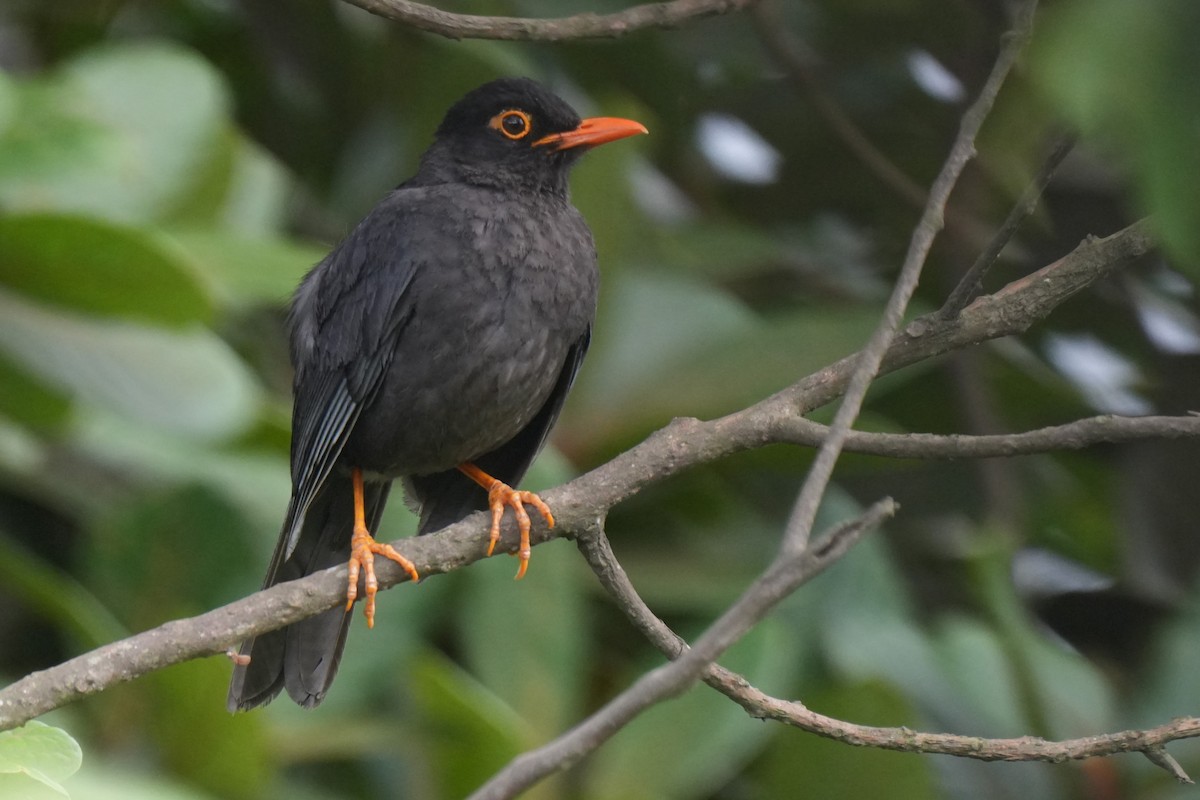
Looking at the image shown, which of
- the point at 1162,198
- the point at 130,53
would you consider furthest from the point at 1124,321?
the point at 1162,198

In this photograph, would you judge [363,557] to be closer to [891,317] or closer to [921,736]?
[921,736]

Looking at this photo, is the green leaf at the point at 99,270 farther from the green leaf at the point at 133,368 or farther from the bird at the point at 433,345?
the bird at the point at 433,345

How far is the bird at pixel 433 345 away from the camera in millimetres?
4184

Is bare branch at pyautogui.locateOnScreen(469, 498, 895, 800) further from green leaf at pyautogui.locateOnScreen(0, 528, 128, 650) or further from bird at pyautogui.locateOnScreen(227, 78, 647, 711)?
green leaf at pyautogui.locateOnScreen(0, 528, 128, 650)

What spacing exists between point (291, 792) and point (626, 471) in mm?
2021

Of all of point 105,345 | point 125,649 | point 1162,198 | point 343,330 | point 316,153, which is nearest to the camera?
point 1162,198

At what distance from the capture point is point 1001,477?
19.4 feet

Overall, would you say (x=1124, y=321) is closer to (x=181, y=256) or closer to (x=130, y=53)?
(x=181, y=256)

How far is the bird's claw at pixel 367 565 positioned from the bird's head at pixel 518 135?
122 cm

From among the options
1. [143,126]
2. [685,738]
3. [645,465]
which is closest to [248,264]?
[143,126]

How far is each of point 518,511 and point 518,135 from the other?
1.46m

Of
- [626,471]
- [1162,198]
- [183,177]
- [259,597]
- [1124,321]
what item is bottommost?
[1162,198]

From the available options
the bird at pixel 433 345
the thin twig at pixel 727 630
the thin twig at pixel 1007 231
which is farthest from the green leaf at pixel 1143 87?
the bird at pixel 433 345

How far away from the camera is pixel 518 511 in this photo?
3.82m
